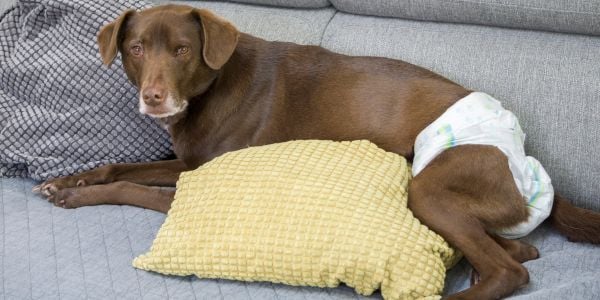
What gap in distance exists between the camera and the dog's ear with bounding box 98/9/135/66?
2.07 m

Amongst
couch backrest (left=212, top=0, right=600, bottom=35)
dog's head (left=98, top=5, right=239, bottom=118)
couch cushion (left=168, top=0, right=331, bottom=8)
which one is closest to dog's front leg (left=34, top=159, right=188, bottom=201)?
dog's head (left=98, top=5, right=239, bottom=118)

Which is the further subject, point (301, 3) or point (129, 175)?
point (301, 3)

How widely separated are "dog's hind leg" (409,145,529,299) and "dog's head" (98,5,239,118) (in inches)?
27.1

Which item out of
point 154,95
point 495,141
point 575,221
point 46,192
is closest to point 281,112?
point 154,95

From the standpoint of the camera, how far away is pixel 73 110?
93.0 inches

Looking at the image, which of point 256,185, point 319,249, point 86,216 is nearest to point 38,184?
point 86,216

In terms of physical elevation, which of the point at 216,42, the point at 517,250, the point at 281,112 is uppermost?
the point at 216,42

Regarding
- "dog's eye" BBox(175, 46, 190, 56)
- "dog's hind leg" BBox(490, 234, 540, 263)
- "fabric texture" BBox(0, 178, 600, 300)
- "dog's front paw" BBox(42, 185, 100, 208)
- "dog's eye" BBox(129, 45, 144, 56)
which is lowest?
"dog's front paw" BBox(42, 185, 100, 208)

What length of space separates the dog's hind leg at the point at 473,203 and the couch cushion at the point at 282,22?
85cm

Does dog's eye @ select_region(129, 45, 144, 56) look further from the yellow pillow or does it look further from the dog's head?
the yellow pillow

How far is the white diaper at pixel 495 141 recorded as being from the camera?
1857 mm

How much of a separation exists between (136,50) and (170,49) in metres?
0.12

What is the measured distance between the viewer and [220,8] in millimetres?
2721

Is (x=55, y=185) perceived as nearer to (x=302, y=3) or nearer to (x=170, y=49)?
(x=170, y=49)
